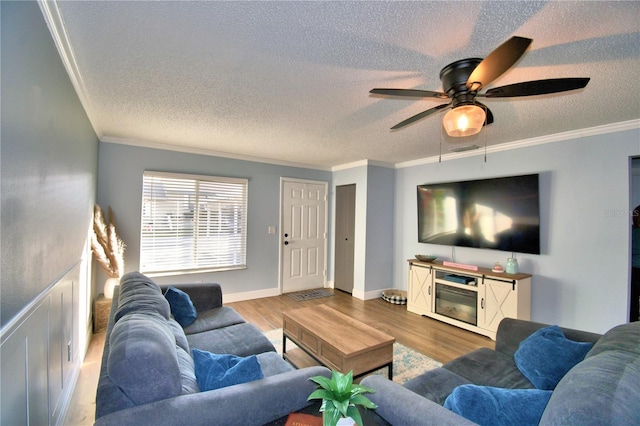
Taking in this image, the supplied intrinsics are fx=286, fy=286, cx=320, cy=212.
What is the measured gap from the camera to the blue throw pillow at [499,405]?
43.0 inches

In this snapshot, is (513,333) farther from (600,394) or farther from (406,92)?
(406,92)

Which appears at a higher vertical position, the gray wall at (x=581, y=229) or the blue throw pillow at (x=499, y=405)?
the gray wall at (x=581, y=229)

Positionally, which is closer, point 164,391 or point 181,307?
point 164,391

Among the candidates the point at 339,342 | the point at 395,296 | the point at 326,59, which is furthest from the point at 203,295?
the point at 395,296

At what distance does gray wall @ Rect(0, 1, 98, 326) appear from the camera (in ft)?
3.53

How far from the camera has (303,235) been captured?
5.46m

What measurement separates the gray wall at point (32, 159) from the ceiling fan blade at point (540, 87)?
2315 mm

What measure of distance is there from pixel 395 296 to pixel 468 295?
4.28 ft

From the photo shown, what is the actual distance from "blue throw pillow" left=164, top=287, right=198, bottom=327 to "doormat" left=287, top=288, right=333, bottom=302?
2384mm

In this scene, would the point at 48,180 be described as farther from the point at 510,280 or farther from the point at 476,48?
the point at 510,280

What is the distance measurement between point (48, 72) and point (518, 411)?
2.76 meters

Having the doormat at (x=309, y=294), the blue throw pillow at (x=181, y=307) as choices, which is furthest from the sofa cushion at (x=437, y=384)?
the doormat at (x=309, y=294)

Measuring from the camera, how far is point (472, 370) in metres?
1.88

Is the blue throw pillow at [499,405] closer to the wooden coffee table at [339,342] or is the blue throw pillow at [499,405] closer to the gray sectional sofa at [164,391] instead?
the gray sectional sofa at [164,391]
